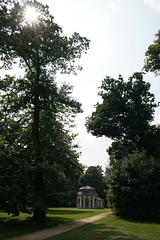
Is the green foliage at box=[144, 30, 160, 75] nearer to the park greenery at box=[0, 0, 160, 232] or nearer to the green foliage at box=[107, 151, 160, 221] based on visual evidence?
the park greenery at box=[0, 0, 160, 232]

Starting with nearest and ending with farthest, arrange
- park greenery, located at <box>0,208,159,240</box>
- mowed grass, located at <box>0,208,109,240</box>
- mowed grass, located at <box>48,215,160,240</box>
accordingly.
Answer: mowed grass, located at <box>48,215,160,240</box> → park greenery, located at <box>0,208,159,240</box> → mowed grass, located at <box>0,208,109,240</box>

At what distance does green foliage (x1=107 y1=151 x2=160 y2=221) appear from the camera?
1975cm

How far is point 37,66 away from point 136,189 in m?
15.9

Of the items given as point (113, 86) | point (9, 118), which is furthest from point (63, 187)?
point (113, 86)

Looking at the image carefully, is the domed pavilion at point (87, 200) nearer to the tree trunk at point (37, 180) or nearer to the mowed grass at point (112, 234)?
the tree trunk at point (37, 180)

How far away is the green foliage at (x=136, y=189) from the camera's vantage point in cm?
1975

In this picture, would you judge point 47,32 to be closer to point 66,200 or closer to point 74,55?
point 74,55

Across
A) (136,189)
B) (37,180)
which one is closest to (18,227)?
(37,180)

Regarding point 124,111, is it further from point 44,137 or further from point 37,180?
point 37,180

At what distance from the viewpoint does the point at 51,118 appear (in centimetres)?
2003

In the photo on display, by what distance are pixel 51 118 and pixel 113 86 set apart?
1747 cm

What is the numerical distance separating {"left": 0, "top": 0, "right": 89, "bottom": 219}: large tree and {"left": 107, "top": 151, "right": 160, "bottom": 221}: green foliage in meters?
8.17

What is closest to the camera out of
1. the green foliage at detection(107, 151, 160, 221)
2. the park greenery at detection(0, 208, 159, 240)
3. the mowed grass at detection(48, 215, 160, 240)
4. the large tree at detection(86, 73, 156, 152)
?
the mowed grass at detection(48, 215, 160, 240)

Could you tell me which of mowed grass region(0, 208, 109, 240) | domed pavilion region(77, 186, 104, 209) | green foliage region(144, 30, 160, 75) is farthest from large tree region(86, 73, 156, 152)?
domed pavilion region(77, 186, 104, 209)
